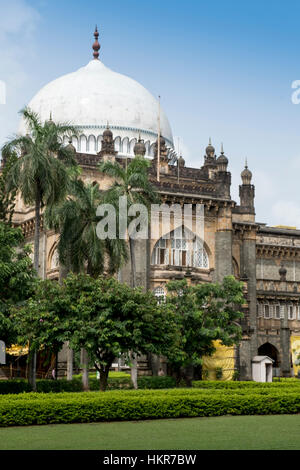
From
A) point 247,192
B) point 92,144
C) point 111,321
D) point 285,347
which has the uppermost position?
point 92,144

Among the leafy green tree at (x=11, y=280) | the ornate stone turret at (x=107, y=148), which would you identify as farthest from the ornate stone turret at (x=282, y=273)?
the leafy green tree at (x=11, y=280)

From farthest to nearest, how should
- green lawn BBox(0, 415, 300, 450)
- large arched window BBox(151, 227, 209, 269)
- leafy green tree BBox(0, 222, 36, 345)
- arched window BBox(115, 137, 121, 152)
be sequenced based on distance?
arched window BBox(115, 137, 121, 152), large arched window BBox(151, 227, 209, 269), leafy green tree BBox(0, 222, 36, 345), green lawn BBox(0, 415, 300, 450)

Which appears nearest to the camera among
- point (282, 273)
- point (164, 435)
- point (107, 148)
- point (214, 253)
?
point (164, 435)

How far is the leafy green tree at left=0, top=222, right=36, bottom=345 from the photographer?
33.0m

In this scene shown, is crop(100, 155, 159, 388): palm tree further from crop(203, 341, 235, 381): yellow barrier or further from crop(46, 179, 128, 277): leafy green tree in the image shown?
crop(203, 341, 235, 381): yellow barrier

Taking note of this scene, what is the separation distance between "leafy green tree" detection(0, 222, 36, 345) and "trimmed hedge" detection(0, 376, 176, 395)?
216 cm

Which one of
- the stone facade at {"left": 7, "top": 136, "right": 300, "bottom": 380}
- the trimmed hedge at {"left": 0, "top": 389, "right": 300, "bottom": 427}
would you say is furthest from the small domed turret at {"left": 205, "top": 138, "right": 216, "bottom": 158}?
the trimmed hedge at {"left": 0, "top": 389, "right": 300, "bottom": 427}

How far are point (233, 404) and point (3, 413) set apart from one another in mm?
8405

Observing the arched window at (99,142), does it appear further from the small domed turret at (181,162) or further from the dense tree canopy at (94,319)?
the dense tree canopy at (94,319)

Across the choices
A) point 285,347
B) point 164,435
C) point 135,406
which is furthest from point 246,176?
point 164,435

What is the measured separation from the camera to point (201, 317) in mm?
45750

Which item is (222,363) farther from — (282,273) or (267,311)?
(282,273)

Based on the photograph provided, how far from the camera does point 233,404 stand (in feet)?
90.9

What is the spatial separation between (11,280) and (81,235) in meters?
6.27
